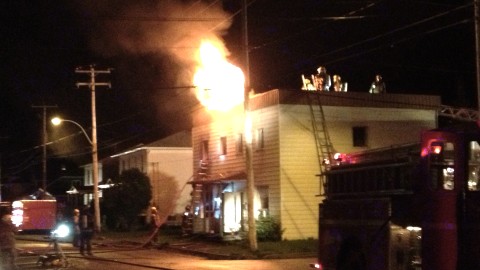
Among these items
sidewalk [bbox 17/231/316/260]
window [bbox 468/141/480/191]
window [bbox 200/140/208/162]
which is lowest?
sidewalk [bbox 17/231/316/260]

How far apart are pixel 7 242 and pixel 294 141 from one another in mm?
17805

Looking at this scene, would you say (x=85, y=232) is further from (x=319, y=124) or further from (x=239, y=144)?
(x=319, y=124)

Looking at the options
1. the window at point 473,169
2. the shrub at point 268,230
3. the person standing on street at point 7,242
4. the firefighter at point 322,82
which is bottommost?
the shrub at point 268,230

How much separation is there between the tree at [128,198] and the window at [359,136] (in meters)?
17.1

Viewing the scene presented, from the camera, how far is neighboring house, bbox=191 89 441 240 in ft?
99.8

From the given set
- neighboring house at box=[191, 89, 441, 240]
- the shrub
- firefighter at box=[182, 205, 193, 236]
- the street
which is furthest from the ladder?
firefighter at box=[182, 205, 193, 236]

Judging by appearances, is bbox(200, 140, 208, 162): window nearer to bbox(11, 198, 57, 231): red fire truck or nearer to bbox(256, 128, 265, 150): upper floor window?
bbox(256, 128, 265, 150): upper floor window

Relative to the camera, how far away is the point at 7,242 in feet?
46.6

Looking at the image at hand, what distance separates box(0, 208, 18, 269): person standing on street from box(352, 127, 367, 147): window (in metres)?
19.7

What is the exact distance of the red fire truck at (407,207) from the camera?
10.3 meters

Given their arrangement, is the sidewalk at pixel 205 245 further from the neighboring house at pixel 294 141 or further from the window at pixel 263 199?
the window at pixel 263 199

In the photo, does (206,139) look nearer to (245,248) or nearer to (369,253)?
(245,248)

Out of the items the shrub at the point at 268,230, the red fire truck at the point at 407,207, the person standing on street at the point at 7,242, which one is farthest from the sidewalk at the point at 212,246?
the person standing on street at the point at 7,242

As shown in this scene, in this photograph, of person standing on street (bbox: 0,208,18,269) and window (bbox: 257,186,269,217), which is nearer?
person standing on street (bbox: 0,208,18,269)
